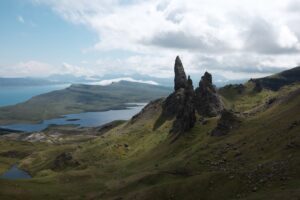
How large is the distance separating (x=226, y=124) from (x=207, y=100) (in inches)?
2321

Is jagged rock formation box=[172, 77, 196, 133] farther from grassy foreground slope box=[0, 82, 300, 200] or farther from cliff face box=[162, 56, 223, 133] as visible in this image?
grassy foreground slope box=[0, 82, 300, 200]

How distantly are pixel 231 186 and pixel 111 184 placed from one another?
42.6 m

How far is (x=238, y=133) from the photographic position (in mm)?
115812

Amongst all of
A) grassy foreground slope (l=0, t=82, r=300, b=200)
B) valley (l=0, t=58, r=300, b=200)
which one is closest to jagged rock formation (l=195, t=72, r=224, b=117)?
A: valley (l=0, t=58, r=300, b=200)

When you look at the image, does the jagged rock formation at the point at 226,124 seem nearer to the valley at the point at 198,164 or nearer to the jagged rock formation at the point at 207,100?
the valley at the point at 198,164

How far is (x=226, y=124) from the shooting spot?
125250 mm

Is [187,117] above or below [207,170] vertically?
above

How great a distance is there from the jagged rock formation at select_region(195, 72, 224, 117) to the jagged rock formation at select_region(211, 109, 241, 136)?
47654 millimetres

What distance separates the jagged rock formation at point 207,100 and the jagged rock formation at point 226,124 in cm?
4765

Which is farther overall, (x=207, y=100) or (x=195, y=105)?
Answer: (x=195, y=105)

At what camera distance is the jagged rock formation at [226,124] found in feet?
405

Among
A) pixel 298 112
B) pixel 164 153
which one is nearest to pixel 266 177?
pixel 298 112

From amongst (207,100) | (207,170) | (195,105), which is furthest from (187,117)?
(207,170)

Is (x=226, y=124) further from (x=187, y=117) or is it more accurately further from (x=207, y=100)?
(x=207, y=100)
